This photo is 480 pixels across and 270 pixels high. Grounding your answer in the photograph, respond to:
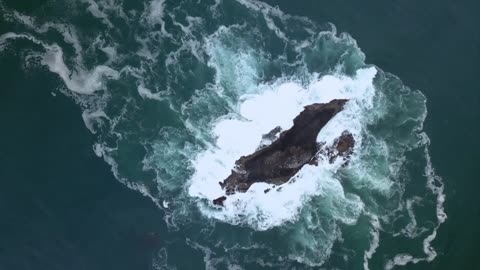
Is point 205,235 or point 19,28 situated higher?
point 19,28

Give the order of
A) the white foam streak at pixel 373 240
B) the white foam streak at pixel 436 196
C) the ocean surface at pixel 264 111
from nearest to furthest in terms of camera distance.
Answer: the ocean surface at pixel 264 111, the white foam streak at pixel 373 240, the white foam streak at pixel 436 196

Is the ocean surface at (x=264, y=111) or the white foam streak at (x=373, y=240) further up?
the ocean surface at (x=264, y=111)

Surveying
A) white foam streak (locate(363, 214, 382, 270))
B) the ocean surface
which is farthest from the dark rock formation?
white foam streak (locate(363, 214, 382, 270))

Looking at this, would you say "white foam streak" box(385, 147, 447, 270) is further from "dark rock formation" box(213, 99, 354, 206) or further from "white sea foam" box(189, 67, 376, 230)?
"dark rock formation" box(213, 99, 354, 206)

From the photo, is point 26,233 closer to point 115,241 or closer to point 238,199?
point 115,241

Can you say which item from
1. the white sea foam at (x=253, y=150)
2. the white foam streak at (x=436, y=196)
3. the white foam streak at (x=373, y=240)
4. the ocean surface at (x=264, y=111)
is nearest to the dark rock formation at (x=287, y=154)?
the white sea foam at (x=253, y=150)

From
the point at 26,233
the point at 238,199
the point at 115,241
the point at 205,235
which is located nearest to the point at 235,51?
the point at 238,199

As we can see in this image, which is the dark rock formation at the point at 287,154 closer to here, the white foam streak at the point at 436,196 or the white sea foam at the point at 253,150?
the white sea foam at the point at 253,150

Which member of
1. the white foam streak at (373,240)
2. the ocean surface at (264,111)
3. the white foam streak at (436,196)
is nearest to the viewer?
the ocean surface at (264,111)
